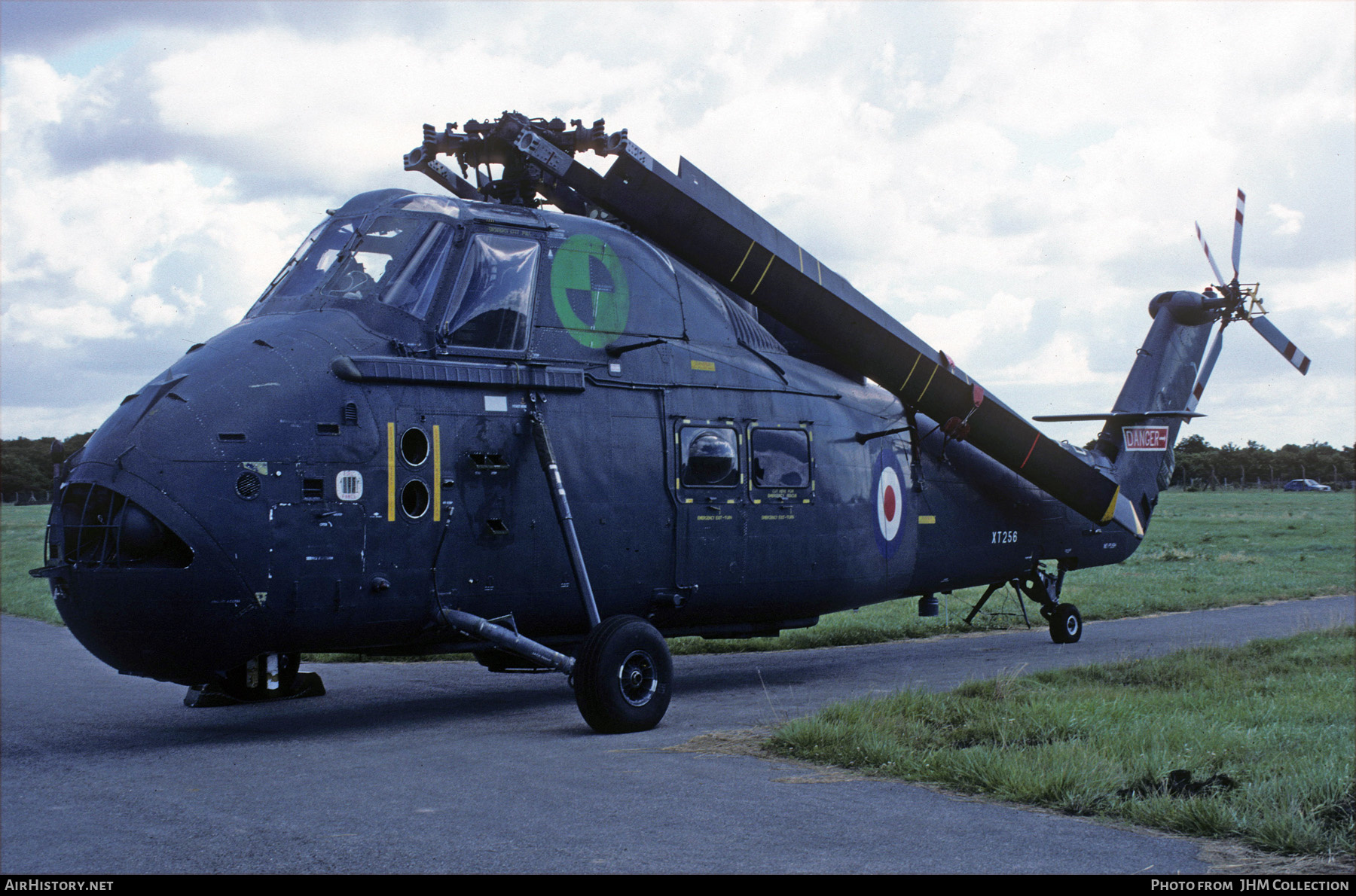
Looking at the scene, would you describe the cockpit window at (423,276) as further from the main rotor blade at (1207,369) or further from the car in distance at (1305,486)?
the car in distance at (1305,486)

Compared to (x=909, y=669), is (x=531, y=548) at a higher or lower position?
higher

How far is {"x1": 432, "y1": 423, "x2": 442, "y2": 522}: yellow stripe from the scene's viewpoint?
955cm

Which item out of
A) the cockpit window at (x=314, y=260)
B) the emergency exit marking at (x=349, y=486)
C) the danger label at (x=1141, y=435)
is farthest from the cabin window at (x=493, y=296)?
the danger label at (x=1141, y=435)

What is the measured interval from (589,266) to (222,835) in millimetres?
6673

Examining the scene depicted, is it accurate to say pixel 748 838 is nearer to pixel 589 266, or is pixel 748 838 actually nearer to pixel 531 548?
pixel 531 548

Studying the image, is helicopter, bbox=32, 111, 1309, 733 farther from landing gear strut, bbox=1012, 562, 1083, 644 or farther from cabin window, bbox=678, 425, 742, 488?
landing gear strut, bbox=1012, 562, 1083, 644

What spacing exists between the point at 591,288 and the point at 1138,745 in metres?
6.36

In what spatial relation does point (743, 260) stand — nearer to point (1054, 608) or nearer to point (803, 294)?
point (803, 294)

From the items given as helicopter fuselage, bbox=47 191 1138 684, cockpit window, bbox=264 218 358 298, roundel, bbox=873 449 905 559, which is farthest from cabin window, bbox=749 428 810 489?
cockpit window, bbox=264 218 358 298

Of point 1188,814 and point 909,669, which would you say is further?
point 909,669

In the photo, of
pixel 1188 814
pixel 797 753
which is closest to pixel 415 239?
pixel 797 753

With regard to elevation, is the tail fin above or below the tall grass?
above

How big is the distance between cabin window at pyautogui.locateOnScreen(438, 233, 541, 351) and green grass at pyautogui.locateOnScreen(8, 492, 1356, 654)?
3.87 metres
